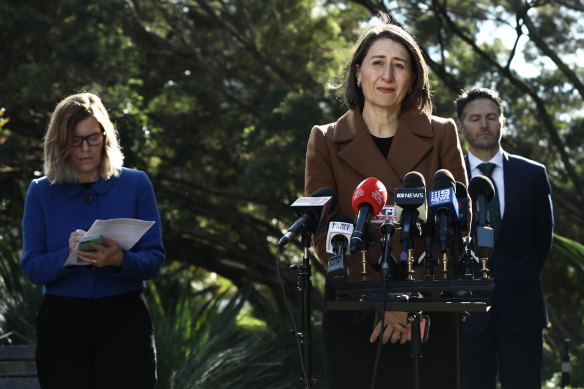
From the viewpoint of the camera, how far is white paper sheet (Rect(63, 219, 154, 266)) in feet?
13.3

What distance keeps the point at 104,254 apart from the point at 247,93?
857 centimetres

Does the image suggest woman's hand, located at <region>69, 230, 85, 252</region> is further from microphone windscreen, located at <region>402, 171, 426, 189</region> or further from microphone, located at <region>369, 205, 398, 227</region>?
microphone windscreen, located at <region>402, 171, 426, 189</region>

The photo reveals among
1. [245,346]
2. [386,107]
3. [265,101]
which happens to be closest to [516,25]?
[265,101]

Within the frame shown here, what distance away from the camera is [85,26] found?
11133mm

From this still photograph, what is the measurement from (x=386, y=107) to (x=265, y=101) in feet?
23.3

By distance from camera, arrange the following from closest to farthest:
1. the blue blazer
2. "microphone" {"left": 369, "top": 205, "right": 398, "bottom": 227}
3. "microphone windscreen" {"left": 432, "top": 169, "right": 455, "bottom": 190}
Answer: "microphone windscreen" {"left": 432, "top": 169, "right": 455, "bottom": 190} → "microphone" {"left": 369, "top": 205, "right": 398, "bottom": 227} → the blue blazer

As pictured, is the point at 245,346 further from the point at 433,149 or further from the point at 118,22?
the point at 118,22

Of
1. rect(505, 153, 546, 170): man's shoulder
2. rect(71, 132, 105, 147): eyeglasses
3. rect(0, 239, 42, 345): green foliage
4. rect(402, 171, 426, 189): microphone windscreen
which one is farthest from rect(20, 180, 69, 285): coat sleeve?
rect(0, 239, 42, 345): green foliage

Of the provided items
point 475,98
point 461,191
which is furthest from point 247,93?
point 461,191

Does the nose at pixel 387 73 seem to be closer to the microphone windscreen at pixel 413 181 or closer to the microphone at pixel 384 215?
the microphone at pixel 384 215

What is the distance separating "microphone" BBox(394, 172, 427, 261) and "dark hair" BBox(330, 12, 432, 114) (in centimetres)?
75

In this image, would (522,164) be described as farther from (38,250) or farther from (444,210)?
(38,250)

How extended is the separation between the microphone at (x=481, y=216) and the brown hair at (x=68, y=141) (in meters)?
1.73

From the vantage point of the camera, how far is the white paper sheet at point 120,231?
13.3 feet
